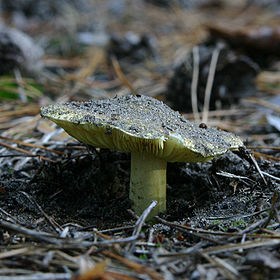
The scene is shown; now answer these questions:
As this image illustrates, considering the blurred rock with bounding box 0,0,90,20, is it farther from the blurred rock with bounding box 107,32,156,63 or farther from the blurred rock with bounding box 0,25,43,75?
the blurred rock with bounding box 0,25,43,75

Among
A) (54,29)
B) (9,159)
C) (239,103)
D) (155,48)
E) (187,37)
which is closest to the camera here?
(9,159)

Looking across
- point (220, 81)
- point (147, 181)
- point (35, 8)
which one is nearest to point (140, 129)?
point (147, 181)

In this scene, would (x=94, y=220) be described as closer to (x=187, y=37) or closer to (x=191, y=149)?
(x=191, y=149)

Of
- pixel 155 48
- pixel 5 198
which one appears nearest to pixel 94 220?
pixel 5 198

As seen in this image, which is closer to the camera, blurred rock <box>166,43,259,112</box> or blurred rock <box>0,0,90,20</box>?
blurred rock <box>166,43,259,112</box>

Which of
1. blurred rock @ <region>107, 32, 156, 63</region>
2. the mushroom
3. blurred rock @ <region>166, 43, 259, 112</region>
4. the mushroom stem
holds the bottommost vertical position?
the mushroom stem

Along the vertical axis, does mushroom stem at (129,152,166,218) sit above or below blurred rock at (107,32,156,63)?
below

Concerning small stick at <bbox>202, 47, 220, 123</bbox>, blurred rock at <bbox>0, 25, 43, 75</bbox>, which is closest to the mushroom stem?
small stick at <bbox>202, 47, 220, 123</bbox>
